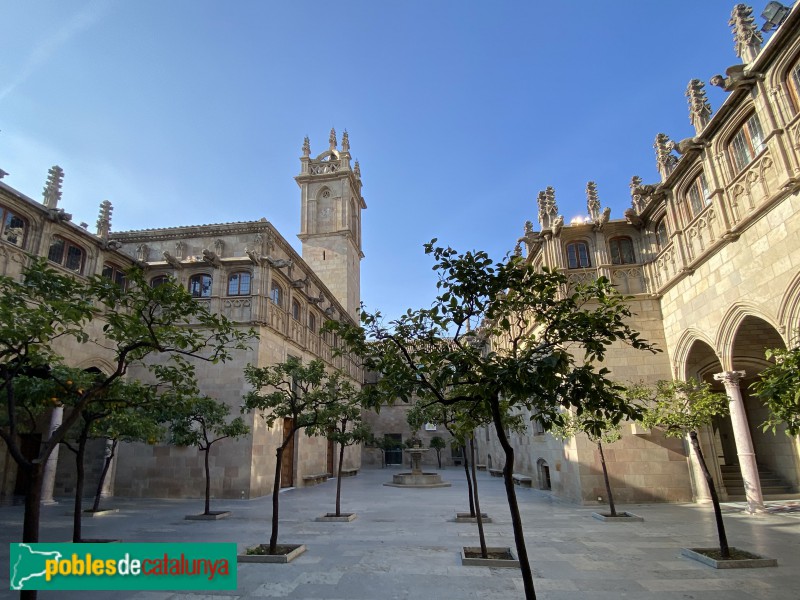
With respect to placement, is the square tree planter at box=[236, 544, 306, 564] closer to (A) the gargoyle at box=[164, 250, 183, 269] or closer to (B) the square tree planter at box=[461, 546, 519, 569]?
(B) the square tree planter at box=[461, 546, 519, 569]

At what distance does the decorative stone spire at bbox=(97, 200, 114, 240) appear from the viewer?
20.6 metres

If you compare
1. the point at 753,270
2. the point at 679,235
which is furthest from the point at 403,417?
the point at 753,270

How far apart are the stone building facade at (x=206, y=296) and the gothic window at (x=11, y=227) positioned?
0.12 feet

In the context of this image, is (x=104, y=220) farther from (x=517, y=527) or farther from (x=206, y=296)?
(x=517, y=527)

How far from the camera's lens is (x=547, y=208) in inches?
758

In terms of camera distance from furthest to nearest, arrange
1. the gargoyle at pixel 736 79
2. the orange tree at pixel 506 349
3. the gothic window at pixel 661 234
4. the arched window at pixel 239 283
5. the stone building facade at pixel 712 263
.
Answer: the arched window at pixel 239 283
the gothic window at pixel 661 234
the gargoyle at pixel 736 79
the stone building facade at pixel 712 263
the orange tree at pixel 506 349

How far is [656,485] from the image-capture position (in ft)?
51.9

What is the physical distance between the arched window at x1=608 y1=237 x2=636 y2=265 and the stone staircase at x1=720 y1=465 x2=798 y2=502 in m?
8.56

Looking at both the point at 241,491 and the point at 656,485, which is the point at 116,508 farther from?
the point at 656,485

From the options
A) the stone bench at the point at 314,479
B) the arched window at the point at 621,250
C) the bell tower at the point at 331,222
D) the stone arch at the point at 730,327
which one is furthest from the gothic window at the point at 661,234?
the bell tower at the point at 331,222

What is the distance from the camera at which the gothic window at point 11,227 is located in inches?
644

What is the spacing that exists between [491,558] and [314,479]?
1977 centimetres

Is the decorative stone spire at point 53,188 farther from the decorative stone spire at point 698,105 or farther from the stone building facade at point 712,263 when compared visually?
the decorative stone spire at point 698,105

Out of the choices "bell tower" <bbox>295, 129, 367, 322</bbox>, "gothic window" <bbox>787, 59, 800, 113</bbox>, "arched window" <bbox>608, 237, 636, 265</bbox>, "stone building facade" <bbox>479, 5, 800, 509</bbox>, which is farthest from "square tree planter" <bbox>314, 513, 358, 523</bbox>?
"bell tower" <bbox>295, 129, 367, 322</bbox>
